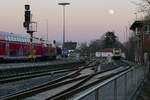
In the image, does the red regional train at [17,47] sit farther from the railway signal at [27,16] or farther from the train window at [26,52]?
the railway signal at [27,16]

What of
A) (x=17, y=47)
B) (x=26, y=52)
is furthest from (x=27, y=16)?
(x=17, y=47)

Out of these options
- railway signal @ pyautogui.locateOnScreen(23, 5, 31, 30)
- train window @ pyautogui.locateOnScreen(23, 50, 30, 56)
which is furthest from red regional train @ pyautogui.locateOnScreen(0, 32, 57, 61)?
railway signal @ pyautogui.locateOnScreen(23, 5, 31, 30)

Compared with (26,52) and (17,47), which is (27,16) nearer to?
(26,52)

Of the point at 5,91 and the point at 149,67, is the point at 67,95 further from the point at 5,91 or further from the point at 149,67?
the point at 149,67

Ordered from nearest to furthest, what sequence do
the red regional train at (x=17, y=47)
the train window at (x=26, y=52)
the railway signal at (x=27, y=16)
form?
1. the red regional train at (x=17, y=47)
2. the train window at (x=26, y=52)
3. the railway signal at (x=27, y=16)

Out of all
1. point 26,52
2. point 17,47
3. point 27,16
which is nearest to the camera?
point 17,47

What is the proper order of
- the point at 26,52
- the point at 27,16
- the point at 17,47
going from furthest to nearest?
the point at 27,16, the point at 26,52, the point at 17,47

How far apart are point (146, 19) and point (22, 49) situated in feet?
72.5

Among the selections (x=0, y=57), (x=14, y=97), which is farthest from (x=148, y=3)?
(x=14, y=97)

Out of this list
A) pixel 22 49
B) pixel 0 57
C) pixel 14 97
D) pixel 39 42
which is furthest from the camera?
pixel 39 42

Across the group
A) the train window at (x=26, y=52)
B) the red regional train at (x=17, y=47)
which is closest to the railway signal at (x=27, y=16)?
the red regional train at (x=17, y=47)

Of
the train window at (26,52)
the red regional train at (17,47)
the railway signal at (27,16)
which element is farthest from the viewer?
the railway signal at (27,16)

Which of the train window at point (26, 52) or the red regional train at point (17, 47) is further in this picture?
the train window at point (26, 52)

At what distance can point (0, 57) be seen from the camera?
184ft
